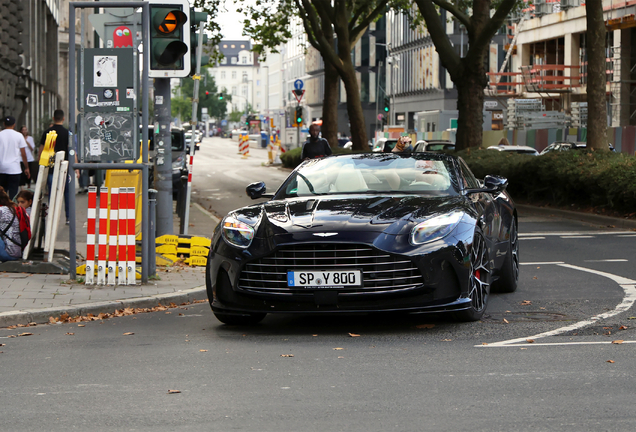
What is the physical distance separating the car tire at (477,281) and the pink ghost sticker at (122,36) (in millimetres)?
4586

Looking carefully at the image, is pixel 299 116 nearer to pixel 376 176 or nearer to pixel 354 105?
pixel 354 105

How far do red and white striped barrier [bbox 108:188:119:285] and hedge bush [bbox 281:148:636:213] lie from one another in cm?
1057

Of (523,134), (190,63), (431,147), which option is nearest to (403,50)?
(523,134)

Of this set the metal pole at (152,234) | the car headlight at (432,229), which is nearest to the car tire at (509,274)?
the car headlight at (432,229)

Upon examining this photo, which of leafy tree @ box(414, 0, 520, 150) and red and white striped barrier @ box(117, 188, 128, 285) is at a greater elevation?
leafy tree @ box(414, 0, 520, 150)

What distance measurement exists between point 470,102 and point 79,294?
718 inches

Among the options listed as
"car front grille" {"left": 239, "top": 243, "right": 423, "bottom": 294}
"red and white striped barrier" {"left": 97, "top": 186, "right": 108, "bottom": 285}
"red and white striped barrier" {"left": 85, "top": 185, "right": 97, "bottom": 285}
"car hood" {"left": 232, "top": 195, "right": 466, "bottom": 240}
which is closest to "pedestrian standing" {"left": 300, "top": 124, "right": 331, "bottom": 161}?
"red and white striped barrier" {"left": 97, "top": 186, "right": 108, "bottom": 285}

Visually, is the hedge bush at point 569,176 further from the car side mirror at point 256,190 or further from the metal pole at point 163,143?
the car side mirror at point 256,190

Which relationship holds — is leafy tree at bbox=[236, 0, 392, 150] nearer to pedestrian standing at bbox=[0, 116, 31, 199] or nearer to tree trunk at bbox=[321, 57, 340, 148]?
tree trunk at bbox=[321, 57, 340, 148]

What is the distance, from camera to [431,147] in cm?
3044

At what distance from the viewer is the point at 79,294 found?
9.41 m

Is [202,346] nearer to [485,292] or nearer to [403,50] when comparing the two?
[485,292]

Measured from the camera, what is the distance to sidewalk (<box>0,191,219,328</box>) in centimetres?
850

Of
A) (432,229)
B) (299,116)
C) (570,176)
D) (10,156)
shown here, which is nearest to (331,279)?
(432,229)
